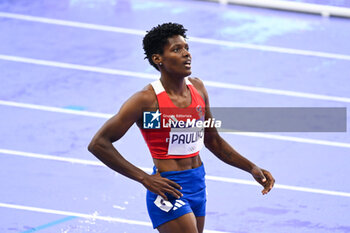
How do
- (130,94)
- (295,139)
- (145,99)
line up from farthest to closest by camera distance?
(130,94)
(295,139)
(145,99)

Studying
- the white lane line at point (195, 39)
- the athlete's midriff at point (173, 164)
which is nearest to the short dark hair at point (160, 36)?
the athlete's midriff at point (173, 164)

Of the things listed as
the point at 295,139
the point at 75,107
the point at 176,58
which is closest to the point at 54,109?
the point at 75,107

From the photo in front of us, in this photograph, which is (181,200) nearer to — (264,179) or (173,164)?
(173,164)

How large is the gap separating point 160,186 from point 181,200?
0.22 metres

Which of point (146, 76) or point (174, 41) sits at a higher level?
point (174, 41)

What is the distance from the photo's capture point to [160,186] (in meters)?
4.53

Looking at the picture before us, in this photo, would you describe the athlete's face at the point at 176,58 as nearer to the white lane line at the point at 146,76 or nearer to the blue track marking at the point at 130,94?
the blue track marking at the point at 130,94

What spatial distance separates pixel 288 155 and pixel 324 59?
298 cm

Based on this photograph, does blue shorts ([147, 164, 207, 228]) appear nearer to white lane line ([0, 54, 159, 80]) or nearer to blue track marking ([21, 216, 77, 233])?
blue track marking ([21, 216, 77, 233])

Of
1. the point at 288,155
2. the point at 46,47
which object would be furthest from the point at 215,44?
the point at 288,155

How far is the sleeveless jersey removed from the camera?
15.5 feet

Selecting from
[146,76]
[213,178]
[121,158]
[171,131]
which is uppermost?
[171,131]

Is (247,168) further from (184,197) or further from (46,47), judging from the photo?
(46,47)

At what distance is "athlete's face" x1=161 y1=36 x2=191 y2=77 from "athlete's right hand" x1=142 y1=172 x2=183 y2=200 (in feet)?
2.26
